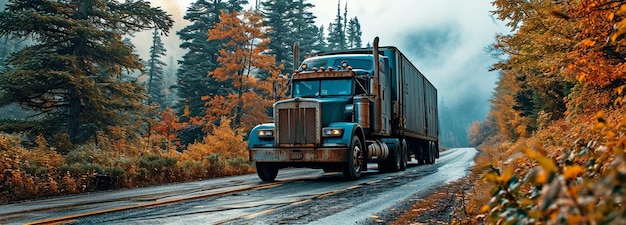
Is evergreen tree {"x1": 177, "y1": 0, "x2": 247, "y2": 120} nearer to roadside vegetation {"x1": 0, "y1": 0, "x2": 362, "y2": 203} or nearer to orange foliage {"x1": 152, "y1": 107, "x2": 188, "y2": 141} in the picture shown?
orange foliage {"x1": 152, "y1": 107, "x2": 188, "y2": 141}

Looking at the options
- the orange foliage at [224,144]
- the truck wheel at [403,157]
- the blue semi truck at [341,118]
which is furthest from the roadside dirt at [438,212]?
the orange foliage at [224,144]

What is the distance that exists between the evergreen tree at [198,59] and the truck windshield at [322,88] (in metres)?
25.5

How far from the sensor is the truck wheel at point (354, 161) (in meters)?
11.4

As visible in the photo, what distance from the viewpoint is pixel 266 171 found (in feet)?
40.0

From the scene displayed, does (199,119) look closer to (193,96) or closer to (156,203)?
(193,96)

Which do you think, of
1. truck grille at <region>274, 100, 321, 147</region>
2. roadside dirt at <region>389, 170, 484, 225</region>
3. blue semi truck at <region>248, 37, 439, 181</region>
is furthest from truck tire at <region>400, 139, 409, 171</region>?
roadside dirt at <region>389, 170, 484, 225</region>

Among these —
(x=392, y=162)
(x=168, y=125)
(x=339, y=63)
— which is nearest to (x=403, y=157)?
(x=392, y=162)

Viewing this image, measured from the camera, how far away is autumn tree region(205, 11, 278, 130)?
97.5ft

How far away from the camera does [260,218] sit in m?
5.63

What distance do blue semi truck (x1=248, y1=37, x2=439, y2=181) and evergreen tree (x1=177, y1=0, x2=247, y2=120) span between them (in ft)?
81.6

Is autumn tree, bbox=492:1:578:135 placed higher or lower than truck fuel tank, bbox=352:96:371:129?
higher

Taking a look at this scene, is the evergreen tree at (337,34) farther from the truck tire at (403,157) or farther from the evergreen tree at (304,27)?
the truck tire at (403,157)

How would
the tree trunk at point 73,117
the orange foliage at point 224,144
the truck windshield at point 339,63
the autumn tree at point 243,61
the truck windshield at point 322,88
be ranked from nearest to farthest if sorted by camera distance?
the truck windshield at point 322,88, the truck windshield at point 339,63, the tree trunk at point 73,117, the orange foliage at point 224,144, the autumn tree at point 243,61

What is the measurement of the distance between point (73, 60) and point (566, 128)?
17.0 metres
